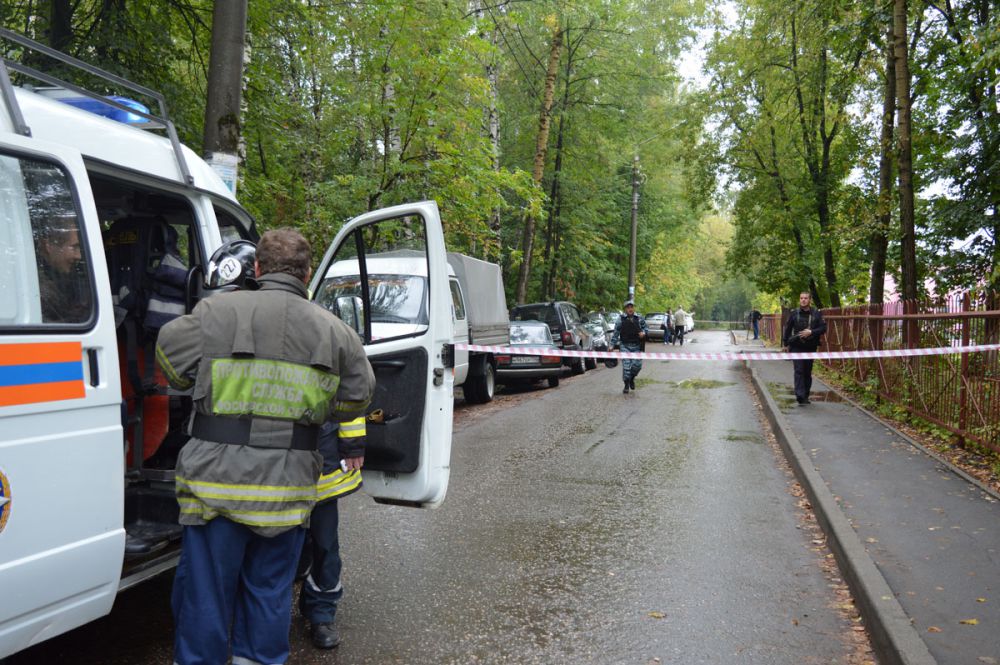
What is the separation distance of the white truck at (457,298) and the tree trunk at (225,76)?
158 centimetres

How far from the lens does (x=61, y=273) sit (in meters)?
2.92

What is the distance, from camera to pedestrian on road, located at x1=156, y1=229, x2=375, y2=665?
2742 millimetres

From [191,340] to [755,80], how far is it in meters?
24.9

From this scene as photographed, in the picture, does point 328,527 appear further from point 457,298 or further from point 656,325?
point 656,325

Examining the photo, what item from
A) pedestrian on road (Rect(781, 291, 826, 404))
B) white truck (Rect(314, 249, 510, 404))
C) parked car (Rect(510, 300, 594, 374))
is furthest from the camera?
parked car (Rect(510, 300, 594, 374))

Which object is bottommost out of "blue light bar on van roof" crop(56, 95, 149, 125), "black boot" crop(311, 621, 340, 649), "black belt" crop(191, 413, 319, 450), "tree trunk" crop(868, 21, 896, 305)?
"black boot" crop(311, 621, 340, 649)

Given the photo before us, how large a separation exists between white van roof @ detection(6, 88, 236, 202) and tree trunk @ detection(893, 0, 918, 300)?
1064 centimetres

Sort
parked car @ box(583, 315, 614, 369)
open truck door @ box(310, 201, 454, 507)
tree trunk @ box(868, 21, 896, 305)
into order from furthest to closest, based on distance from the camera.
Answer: parked car @ box(583, 315, 614, 369) → tree trunk @ box(868, 21, 896, 305) → open truck door @ box(310, 201, 454, 507)

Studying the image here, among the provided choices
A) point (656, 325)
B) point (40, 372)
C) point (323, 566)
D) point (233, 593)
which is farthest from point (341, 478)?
point (656, 325)

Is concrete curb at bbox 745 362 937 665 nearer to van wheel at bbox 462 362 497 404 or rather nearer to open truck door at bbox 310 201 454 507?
open truck door at bbox 310 201 454 507

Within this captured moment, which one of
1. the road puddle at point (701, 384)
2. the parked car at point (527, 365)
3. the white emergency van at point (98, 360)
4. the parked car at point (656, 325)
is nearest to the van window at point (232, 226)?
the white emergency van at point (98, 360)

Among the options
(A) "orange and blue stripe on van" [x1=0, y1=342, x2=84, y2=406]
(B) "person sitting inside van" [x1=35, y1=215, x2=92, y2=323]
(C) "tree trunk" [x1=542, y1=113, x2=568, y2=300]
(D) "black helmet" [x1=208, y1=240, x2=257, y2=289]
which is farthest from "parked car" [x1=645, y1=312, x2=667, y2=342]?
(A) "orange and blue stripe on van" [x1=0, y1=342, x2=84, y2=406]

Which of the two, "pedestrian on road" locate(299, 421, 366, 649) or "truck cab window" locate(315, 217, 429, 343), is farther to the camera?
"truck cab window" locate(315, 217, 429, 343)

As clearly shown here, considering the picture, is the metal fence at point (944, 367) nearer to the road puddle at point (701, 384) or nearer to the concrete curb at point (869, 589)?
the concrete curb at point (869, 589)
